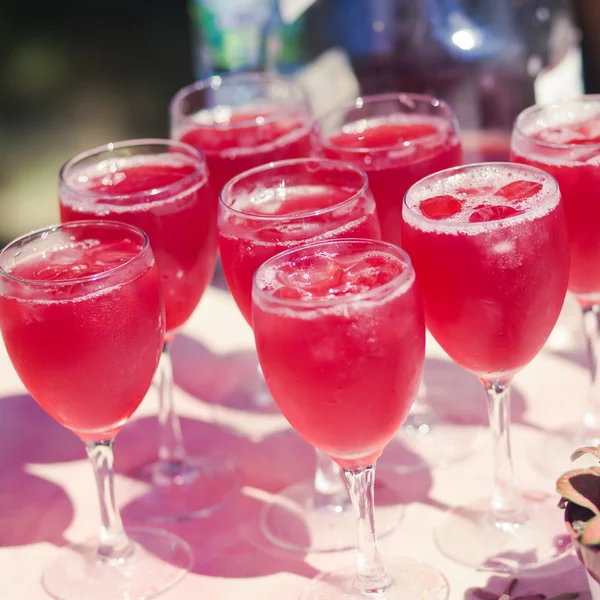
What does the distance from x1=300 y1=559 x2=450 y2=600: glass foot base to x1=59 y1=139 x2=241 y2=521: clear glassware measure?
0.25m

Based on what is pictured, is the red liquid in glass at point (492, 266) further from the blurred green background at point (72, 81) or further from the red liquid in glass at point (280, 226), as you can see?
the blurred green background at point (72, 81)

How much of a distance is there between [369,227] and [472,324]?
0.63 ft

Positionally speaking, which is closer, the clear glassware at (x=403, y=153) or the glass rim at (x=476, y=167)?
the glass rim at (x=476, y=167)

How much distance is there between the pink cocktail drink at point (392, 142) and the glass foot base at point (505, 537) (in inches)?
16.5

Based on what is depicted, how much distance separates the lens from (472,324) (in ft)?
3.82

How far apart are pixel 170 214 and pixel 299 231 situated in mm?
238

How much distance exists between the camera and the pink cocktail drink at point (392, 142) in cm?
146

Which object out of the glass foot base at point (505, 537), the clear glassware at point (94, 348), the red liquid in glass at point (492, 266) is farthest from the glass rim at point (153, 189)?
the glass foot base at point (505, 537)

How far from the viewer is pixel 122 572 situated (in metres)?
1.31

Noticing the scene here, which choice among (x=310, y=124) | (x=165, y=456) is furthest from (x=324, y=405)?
(x=310, y=124)

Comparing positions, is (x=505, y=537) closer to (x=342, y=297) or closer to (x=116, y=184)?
(x=342, y=297)

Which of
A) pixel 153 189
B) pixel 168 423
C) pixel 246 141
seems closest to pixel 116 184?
pixel 153 189

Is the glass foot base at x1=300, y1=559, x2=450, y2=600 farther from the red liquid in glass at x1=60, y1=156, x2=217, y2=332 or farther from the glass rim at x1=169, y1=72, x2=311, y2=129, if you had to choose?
the glass rim at x1=169, y1=72, x2=311, y2=129

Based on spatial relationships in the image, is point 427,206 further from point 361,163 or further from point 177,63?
point 177,63
